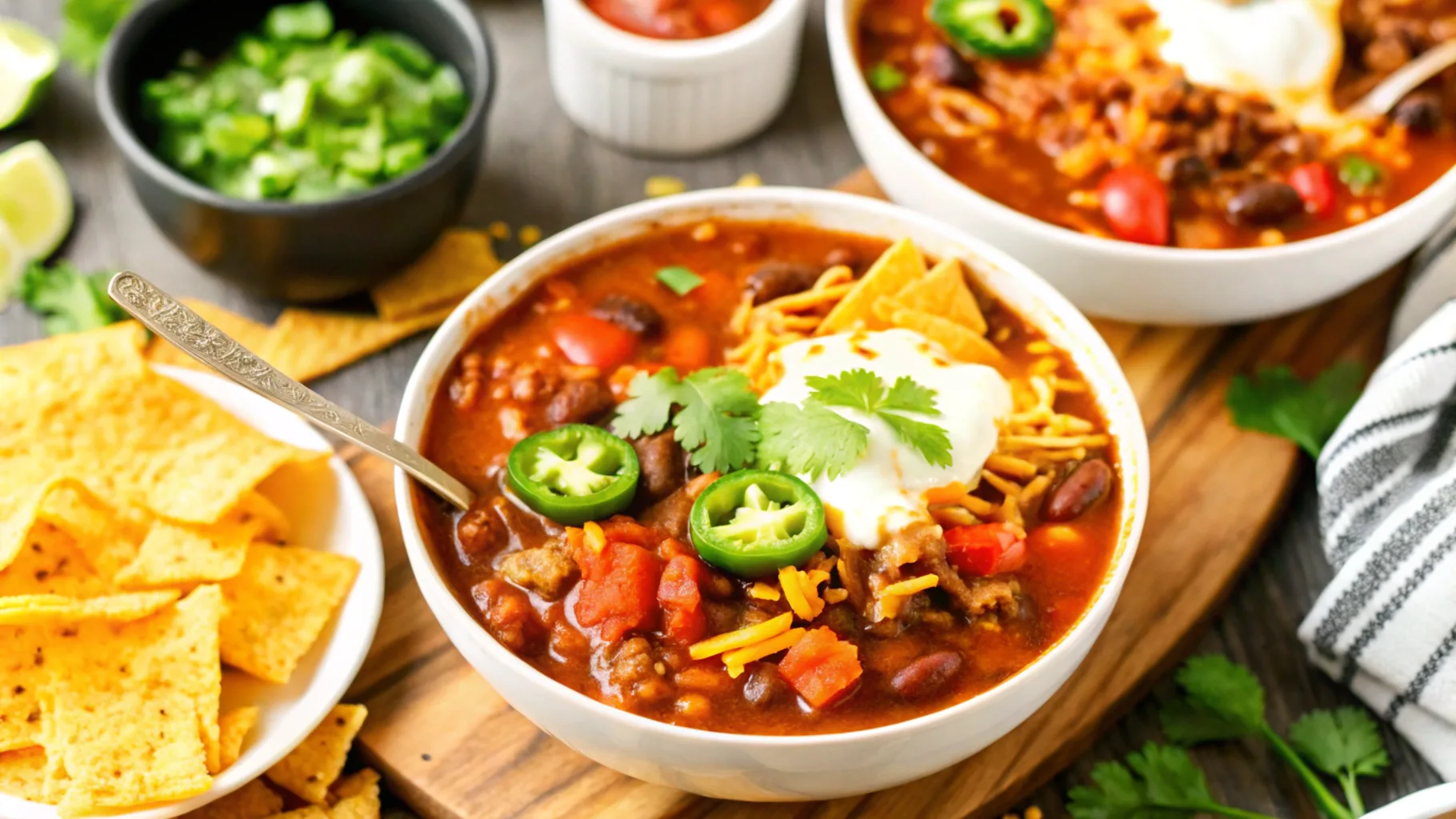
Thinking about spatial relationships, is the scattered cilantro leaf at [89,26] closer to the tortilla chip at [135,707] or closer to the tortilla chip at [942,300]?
the tortilla chip at [135,707]

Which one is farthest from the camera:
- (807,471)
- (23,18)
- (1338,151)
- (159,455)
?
(23,18)

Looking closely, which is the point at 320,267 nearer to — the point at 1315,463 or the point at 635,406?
the point at 635,406

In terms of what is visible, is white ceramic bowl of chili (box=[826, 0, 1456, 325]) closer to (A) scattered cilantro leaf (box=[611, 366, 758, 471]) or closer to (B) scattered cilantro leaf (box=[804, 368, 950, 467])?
(B) scattered cilantro leaf (box=[804, 368, 950, 467])

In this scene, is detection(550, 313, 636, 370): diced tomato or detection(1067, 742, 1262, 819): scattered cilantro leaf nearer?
detection(1067, 742, 1262, 819): scattered cilantro leaf

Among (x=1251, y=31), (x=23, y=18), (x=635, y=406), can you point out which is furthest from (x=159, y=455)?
(x=1251, y=31)

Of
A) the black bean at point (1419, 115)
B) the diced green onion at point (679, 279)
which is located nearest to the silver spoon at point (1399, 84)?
the black bean at point (1419, 115)

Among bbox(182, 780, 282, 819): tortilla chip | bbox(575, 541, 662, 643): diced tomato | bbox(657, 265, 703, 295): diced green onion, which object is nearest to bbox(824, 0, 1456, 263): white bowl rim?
bbox(657, 265, 703, 295): diced green onion

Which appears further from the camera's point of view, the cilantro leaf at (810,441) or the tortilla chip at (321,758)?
the tortilla chip at (321,758)
